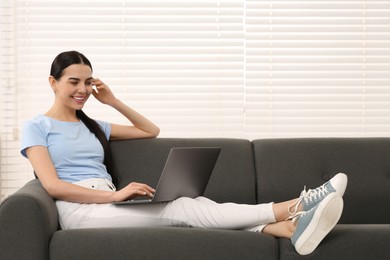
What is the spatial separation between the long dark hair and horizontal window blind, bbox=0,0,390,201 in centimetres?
91

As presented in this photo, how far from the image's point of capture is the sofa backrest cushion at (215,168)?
315 cm

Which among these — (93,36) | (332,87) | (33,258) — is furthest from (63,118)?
(332,87)

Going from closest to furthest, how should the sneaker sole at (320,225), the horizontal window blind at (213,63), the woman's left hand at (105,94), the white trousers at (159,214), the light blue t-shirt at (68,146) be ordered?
the sneaker sole at (320,225) < the white trousers at (159,214) < the light blue t-shirt at (68,146) < the woman's left hand at (105,94) < the horizontal window blind at (213,63)

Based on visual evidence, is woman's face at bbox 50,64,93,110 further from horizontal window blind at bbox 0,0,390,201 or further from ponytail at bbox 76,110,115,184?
horizontal window blind at bbox 0,0,390,201

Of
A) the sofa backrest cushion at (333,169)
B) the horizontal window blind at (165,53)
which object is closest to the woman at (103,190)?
the sofa backrest cushion at (333,169)

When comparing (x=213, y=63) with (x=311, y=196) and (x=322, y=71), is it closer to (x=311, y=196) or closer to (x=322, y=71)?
(x=322, y=71)

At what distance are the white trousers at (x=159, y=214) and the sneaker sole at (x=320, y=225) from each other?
0.76 ft

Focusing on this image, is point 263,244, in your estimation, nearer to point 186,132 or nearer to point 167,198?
point 167,198

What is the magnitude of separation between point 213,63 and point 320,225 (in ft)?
6.23

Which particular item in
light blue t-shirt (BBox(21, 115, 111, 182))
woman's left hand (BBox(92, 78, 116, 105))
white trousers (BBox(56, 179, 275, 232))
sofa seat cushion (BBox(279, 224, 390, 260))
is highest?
woman's left hand (BBox(92, 78, 116, 105))

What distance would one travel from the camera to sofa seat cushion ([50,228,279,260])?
247 cm

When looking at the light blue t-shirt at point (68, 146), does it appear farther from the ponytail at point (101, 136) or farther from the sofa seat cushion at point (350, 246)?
the sofa seat cushion at point (350, 246)

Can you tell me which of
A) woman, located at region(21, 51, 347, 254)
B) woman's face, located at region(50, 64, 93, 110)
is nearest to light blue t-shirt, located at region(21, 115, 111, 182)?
woman, located at region(21, 51, 347, 254)

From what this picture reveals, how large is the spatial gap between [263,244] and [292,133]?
1.75m
